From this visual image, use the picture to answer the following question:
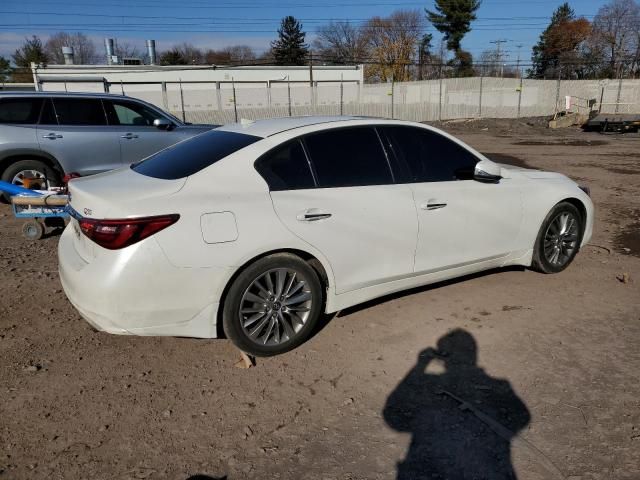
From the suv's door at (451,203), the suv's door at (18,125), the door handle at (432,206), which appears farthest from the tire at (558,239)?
the suv's door at (18,125)

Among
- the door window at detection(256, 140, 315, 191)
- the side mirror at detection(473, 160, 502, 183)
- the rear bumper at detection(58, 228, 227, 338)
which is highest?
the door window at detection(256, 140, 315, 191)

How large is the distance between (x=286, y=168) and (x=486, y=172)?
5.71ft

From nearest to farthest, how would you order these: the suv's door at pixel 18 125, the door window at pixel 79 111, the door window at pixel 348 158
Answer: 1. the door window at pixel 348 158
2. the suv's door at pixel 18 125
3. the door window at pixel 79 111

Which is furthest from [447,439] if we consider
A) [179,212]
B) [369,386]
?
[179,212]

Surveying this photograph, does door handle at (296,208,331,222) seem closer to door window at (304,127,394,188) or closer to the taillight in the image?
door window at (304,127,394,188)

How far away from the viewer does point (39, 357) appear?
3602mm

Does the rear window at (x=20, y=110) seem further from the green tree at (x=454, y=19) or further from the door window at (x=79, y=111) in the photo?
the green tree at (x=454, y=19)

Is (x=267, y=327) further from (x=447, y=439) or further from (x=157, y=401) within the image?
(x=447, y=439)

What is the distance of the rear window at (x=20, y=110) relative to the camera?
7637mm

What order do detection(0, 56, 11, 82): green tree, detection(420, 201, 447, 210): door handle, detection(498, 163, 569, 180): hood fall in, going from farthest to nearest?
detection(0, 56, 11, 82): green tree, detection(498, 163, 569, 180): hood, detection(420, 201, 447, 210): door handle

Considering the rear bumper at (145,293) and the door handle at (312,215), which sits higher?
the door handle at (312,215)

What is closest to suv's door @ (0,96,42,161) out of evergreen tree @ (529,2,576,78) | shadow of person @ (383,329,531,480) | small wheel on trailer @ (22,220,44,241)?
small wheel on trailer @ (22,220,44,241)

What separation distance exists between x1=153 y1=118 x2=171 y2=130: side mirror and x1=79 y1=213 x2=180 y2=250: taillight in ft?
18.5

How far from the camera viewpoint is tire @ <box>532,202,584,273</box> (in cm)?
488
